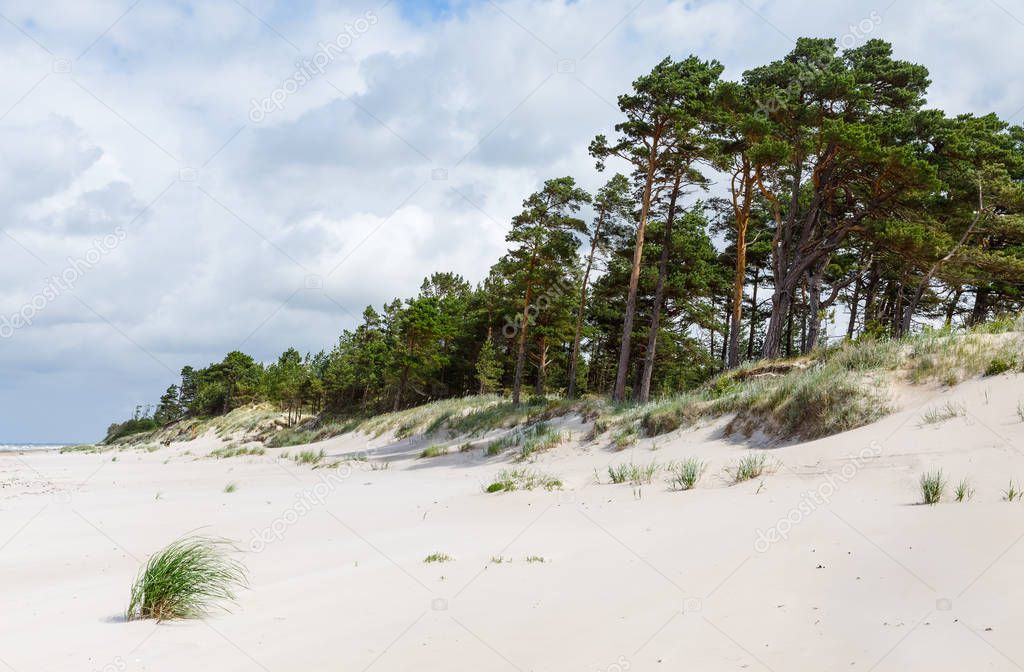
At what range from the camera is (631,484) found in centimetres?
880

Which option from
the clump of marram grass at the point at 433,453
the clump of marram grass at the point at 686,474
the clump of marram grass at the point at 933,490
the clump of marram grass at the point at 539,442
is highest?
the clump of marram grass at the point at 933,490

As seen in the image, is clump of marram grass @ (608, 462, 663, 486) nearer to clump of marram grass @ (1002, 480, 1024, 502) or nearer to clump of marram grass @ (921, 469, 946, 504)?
clump of marram grass @ (921, 469, 946, 504)

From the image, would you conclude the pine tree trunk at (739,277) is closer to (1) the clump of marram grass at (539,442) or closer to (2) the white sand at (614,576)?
(1) the clump of marram grass at (539,442)

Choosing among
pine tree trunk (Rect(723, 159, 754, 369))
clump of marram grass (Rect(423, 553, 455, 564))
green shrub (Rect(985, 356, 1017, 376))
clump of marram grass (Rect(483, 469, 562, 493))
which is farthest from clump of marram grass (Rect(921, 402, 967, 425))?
pine tree trunk (Rect(723, 159, 754, 369))

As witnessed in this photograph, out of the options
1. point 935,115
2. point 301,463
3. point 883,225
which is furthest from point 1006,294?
point 301,463

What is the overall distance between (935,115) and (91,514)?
26.7 metres

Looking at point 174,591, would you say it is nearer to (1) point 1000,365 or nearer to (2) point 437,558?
(2) point 437,558

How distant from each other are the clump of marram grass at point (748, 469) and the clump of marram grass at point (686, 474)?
18.2 inches

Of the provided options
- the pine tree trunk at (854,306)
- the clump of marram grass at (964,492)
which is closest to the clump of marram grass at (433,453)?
the clump of marram grass at (964,492)

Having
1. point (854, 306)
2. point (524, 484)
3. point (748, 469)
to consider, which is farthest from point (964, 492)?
point (854, 306)

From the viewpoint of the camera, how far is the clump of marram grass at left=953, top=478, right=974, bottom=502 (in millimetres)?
5168

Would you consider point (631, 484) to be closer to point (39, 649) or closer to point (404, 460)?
point (39, 649)

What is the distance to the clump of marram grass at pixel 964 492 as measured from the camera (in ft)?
17.0

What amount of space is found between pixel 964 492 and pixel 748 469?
2.85 m
